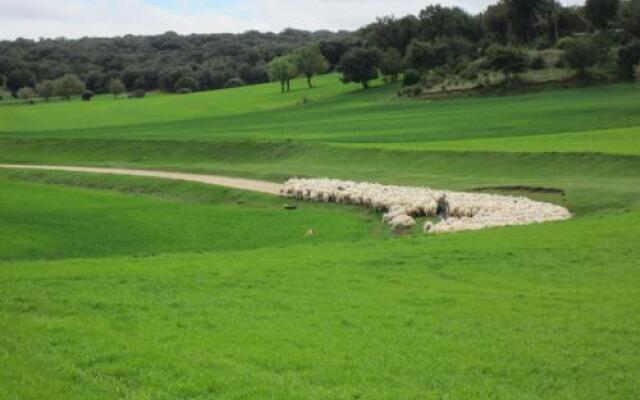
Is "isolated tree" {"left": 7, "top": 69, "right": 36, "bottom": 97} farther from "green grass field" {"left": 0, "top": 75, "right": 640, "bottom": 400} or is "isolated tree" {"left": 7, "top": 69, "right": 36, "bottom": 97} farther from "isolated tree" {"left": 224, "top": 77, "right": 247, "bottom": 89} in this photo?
"green grass field" {"left": 0, "top": 75, "right": 640, "bottom": 400}

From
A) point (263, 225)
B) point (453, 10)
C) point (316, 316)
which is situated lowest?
point (263, 225)

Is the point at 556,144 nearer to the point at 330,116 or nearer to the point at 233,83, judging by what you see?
the point at 330,116

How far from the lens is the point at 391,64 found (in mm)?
118312

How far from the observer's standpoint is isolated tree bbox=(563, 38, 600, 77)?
87.7m

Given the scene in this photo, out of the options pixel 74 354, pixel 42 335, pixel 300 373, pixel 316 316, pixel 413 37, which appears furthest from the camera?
pixel 413 37

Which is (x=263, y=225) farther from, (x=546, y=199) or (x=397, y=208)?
(x=546, y=199)

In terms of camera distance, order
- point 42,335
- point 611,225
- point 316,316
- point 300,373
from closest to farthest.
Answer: point 300,373 → point 42,335 → point 316,316 → point 611,225

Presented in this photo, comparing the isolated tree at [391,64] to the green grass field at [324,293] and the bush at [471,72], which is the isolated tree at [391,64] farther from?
the green grass field at [324,293]

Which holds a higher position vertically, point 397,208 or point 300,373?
point 300,373

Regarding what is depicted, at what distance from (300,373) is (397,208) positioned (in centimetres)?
2336

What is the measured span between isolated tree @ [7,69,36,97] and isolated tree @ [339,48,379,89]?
70.8 metres

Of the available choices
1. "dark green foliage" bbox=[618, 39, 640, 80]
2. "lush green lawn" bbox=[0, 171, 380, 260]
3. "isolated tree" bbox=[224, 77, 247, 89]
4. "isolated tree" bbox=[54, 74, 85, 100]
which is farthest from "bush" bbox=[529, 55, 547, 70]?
"isolated tree" bbox=[54, 74, 85, 100]

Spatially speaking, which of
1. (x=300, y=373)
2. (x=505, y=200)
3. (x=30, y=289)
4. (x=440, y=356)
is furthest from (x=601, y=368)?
(x=505, y=200)

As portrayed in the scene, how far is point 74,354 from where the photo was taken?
11289 millimetres
